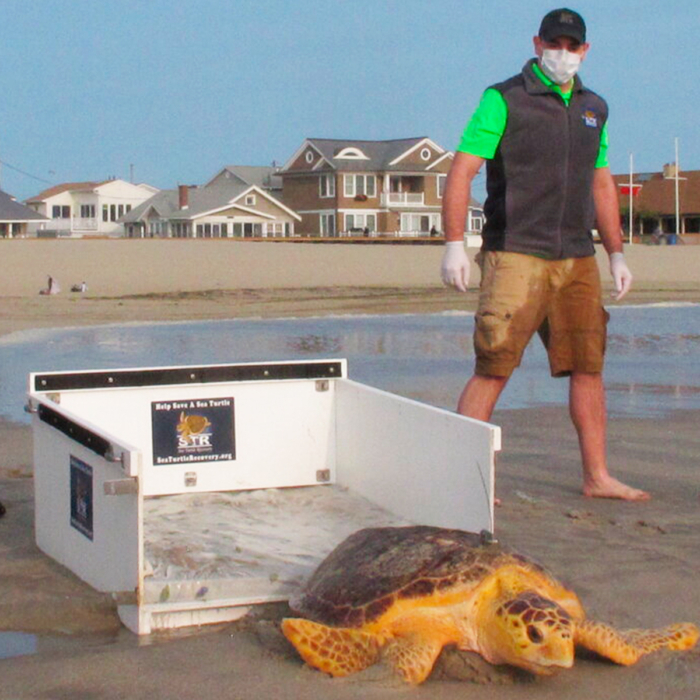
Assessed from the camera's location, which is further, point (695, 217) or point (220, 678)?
point (695, 217)

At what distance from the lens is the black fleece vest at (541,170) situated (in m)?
5.00

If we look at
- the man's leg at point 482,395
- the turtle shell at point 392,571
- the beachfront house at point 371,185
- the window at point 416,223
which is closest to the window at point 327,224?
the beachfront house at point 371,185

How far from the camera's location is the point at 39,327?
49.6ft

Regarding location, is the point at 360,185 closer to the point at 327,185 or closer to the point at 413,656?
the point at 327,185

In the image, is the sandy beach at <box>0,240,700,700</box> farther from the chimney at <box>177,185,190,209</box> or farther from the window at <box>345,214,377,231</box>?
the chimney at <box>177,185,190,209</box>

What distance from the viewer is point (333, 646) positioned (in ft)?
10.1

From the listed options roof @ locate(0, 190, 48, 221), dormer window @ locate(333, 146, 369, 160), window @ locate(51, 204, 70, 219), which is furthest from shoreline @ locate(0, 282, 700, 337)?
window @ locate(51, 204, 70, 219)

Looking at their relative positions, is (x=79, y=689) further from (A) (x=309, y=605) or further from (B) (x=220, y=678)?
(A) (x=309, y=605)

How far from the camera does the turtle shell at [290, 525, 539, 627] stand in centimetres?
311

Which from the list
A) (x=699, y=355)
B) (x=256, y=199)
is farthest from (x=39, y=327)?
(x=256, y=199)

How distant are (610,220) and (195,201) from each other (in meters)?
73.0

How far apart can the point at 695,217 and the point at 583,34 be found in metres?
75.3

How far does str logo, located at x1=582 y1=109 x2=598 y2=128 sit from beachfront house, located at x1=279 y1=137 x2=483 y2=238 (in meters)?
65.0

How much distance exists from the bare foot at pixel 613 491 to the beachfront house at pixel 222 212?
67884 mm
